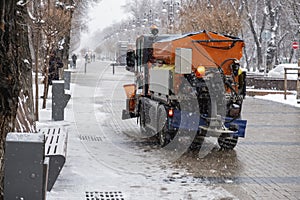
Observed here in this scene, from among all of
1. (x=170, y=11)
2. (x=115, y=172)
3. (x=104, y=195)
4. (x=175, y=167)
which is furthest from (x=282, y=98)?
(x=170, y=11)

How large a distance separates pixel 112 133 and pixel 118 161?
12.3ft

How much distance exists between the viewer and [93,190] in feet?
26.3

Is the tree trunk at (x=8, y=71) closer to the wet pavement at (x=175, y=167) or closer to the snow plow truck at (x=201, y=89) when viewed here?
the wet pavement at (x=175, y=167)

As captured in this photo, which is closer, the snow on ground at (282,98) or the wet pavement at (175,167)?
the wet pavement at (175,167)

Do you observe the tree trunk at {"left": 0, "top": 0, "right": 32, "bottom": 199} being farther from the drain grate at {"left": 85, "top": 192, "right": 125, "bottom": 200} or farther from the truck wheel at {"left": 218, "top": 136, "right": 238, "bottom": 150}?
the truck wheel at {"left": 218, "top": 136, "right": 238, "bottom": 150}

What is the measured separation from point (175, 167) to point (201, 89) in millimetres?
2153

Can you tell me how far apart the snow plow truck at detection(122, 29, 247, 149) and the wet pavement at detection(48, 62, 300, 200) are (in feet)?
1.63

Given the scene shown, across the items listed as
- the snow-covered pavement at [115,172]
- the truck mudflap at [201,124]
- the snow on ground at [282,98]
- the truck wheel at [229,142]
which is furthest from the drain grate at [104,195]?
the snow on ground at [282,98]

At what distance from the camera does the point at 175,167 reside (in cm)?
999

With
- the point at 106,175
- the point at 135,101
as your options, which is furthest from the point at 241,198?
the point at 135,101

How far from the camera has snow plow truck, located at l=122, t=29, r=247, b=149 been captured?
11.5 metres

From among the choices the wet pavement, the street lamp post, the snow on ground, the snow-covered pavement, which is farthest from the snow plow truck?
the street lamp post

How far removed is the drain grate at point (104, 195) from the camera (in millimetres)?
7657

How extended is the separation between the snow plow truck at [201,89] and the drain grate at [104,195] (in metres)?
3.90
